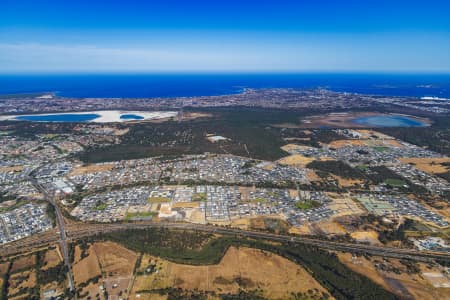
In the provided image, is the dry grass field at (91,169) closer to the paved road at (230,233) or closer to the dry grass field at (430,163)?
the paved road at (230,233)

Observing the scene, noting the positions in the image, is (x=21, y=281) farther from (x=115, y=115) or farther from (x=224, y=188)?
(x=115, y=115)

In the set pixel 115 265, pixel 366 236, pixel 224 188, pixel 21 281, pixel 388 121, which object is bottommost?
pixel 21 281

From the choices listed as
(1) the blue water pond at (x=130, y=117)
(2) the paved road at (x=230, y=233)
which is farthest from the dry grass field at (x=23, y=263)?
(1) the blue water pond at (x=130, y=117)

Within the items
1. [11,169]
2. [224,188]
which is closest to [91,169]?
[11,169]

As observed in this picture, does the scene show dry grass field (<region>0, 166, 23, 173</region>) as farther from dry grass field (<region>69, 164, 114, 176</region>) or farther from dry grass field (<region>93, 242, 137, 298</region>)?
dry grass field (<region>93, 242, 137, 298</region>)

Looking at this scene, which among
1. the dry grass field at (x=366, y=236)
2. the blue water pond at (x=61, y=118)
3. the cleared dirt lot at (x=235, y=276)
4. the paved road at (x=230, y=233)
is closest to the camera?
the cleared dirt lot at (x=235, y=276)
